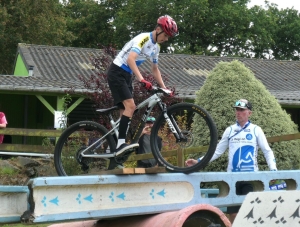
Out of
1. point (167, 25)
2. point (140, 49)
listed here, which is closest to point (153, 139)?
point (140, 49)

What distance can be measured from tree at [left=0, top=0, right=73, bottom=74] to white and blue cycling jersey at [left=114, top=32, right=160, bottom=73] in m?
26.7

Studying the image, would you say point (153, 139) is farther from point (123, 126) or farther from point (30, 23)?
point (30, 23)

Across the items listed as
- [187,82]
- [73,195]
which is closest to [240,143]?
[73,195]

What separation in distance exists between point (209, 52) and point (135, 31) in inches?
202

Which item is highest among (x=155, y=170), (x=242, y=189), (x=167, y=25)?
(x=167, y=25)

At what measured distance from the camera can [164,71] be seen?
86.4ft

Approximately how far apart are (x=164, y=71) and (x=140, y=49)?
740 inches

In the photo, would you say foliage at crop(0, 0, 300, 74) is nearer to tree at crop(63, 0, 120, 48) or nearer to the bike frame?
tree at crop(63, 0, 120, 48)

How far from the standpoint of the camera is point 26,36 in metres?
35.7

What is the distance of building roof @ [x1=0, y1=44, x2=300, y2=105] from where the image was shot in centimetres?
2139

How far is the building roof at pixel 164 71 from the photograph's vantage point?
21.4 meters

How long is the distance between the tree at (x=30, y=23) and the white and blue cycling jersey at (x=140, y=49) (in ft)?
87.7

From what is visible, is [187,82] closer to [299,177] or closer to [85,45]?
[299,177]

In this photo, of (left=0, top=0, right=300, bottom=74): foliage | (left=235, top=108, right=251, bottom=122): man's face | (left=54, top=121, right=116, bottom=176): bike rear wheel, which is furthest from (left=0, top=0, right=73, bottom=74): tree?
(left=235, top=108, right=251, bottom=122): man's face
